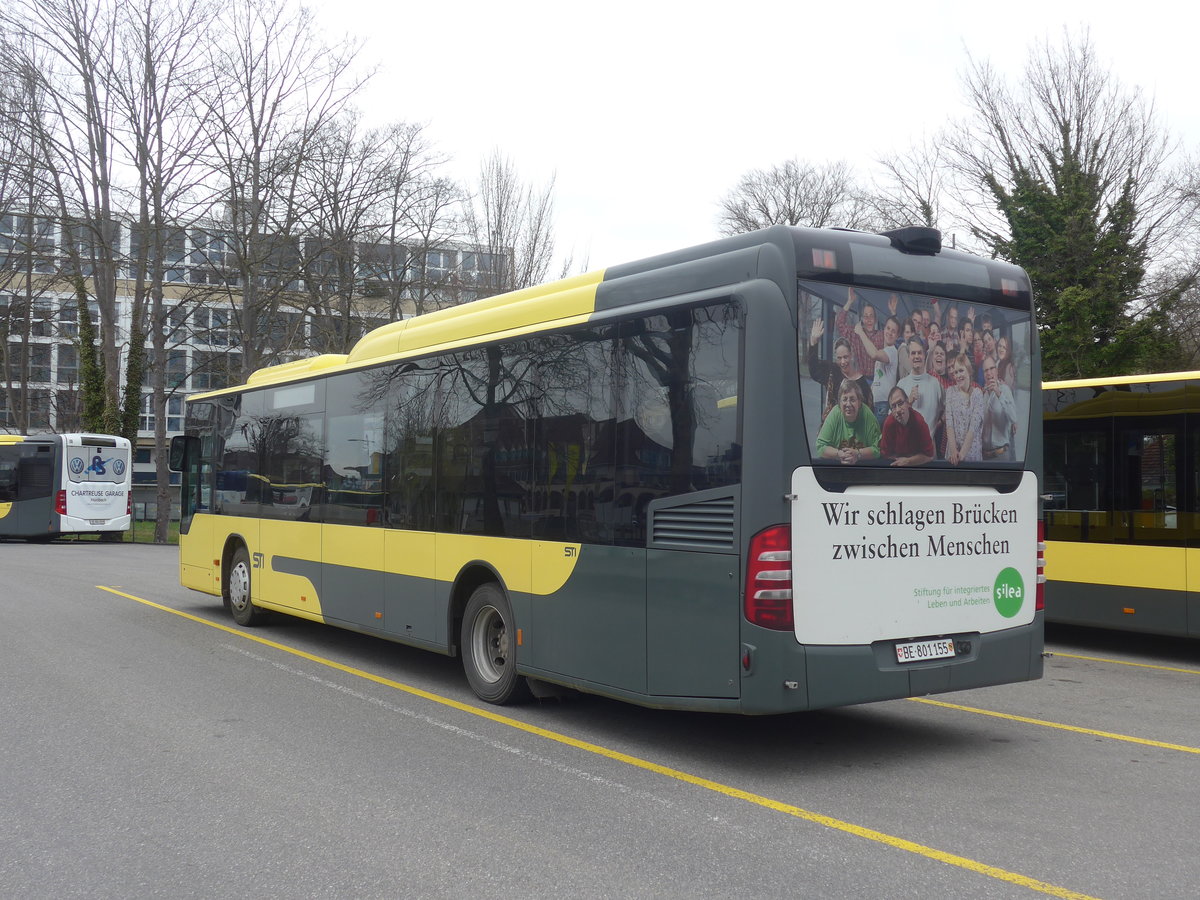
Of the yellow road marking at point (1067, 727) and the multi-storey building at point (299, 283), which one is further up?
the multi-storey building at point (299, 283)

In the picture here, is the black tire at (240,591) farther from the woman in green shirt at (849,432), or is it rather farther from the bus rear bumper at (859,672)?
the woman in green shirt at (849,432)

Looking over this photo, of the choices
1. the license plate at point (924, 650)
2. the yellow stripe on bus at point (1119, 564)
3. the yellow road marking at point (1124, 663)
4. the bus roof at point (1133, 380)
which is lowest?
the yellow road marking at point (1124, 663)

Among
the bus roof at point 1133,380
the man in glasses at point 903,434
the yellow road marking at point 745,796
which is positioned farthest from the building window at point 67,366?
the man in glasses at point 903,434

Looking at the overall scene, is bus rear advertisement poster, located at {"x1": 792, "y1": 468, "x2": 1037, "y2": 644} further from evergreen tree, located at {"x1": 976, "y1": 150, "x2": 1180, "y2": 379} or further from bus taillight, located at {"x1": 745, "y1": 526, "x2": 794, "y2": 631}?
evergreen tree, located at {"x1": 976, "y1": 150, "x2": 1180, "y2": 379}

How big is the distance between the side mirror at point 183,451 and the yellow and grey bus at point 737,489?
6478mm

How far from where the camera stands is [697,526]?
6.36 metres

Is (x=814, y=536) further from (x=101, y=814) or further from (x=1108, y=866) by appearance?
(x=101, y=814)

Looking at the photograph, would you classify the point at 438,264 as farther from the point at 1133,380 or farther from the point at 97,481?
the point at 1133,380

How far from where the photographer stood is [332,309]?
113 ft

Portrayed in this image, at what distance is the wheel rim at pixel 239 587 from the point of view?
12844mm

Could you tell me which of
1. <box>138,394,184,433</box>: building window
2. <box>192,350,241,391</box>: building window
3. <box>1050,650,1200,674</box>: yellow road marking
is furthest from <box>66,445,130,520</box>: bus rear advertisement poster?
<box>138,394,184,433</box>: building window

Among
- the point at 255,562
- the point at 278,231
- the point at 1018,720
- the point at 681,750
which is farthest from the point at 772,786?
the point at 278,231

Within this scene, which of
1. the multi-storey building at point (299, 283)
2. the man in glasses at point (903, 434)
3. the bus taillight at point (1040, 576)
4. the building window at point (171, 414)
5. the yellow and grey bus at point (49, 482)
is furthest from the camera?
the building window at point (171, 414)

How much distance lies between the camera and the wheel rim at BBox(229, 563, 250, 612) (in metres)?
12.8
